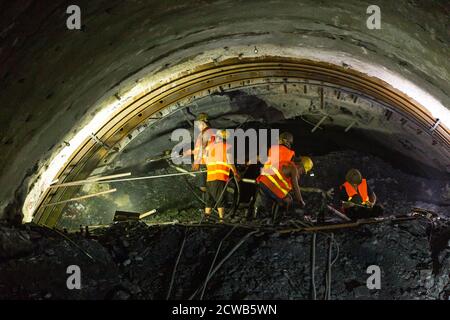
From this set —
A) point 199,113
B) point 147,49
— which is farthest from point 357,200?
point 147,49

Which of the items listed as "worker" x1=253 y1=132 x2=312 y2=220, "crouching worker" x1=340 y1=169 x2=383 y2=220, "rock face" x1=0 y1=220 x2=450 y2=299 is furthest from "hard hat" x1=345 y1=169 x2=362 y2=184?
"rock face" x1=0 y1=220 x2=450 y2=299

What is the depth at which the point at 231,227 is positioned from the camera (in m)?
5.45

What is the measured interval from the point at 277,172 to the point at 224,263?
272 cm

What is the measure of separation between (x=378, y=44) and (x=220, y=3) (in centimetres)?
192

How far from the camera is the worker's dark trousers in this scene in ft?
24.7

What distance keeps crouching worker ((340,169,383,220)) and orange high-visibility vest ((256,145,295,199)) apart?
1157mm

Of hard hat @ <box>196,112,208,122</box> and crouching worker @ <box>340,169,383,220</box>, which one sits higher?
hard hat @ <box>196,112,208,122</box>

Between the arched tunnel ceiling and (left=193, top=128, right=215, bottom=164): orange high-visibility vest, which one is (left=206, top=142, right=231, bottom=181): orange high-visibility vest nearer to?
(left=193, top=128, right=215, bottom=164): orange high-visibility vest

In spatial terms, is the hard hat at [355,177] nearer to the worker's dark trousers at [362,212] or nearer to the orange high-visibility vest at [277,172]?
the worker's dark trousers at [362,212]

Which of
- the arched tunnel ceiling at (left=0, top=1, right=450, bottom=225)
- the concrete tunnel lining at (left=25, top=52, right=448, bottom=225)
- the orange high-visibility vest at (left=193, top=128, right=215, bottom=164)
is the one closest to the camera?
the arched tunnel ceiling at (left=0, top=1, right=450, bottom=225)

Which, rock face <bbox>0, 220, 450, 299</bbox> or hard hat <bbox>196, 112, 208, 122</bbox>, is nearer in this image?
rock face <bbox>0, 220, 450, 299</bbox>
